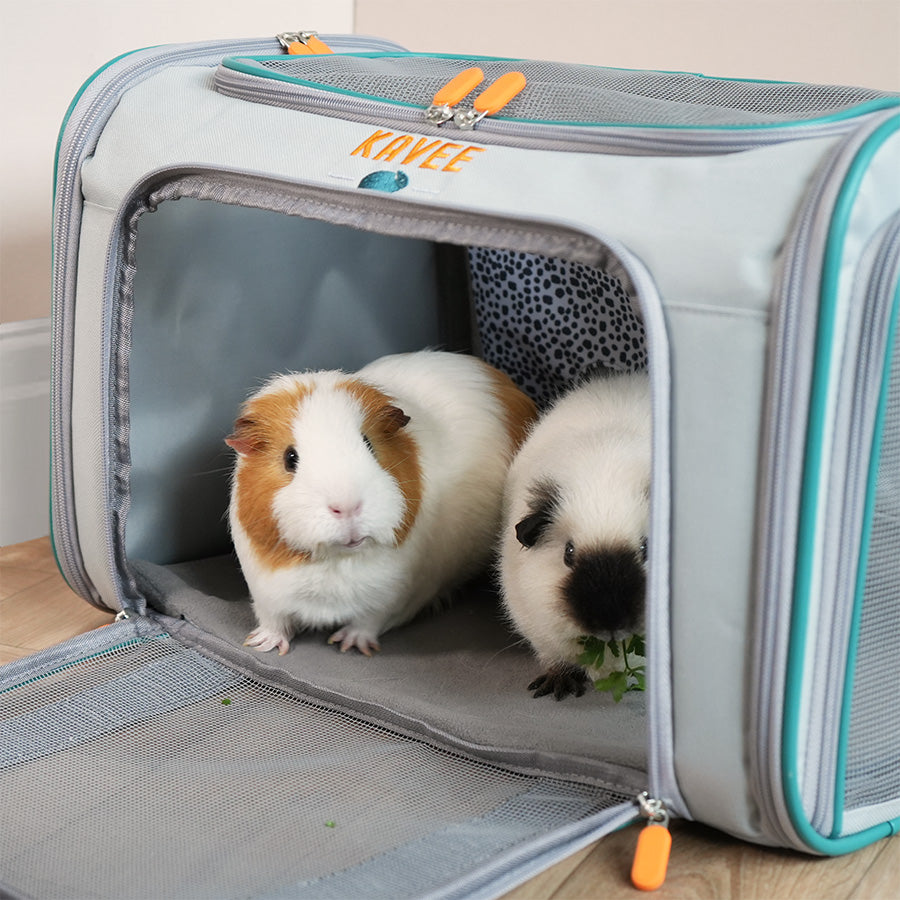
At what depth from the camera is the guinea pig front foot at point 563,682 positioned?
1.57m

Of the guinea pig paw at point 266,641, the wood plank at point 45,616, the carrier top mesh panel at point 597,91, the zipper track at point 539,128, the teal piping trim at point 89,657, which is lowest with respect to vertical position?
the wood plank at point 45,616

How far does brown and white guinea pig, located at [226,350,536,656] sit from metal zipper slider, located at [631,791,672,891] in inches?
20.6

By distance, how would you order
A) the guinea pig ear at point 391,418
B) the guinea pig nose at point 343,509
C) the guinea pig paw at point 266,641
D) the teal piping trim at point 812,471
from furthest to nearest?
the guinea pig paw at point 266,641 < the guinea pig ear at point 391,418 < the guinea pig nose at point 343,509 < the teal piping trim at point 812,471

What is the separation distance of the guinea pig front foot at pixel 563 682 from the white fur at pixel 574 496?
0.01 metres

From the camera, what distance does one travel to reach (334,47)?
78.5 inches

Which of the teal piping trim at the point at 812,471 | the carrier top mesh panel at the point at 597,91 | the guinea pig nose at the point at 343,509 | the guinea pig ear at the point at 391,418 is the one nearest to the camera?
the teal piping trim at the point at 812,471

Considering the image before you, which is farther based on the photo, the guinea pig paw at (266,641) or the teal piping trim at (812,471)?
the guinea pig paw at (266,641)

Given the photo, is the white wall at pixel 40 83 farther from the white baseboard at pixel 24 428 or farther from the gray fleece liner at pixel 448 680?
the gray fleece liner at pixel 448 680

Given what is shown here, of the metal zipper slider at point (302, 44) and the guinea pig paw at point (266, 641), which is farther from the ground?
the metal zipper slider at point (302, 44)

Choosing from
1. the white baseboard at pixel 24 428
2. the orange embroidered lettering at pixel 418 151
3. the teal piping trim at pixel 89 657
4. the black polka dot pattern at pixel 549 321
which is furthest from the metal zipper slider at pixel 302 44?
the teal piping trim at pixel 89 657

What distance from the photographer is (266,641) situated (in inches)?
68.7

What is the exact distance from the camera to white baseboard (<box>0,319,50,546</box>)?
2.31 m

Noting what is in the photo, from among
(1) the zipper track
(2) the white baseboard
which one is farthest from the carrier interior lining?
(2) the white baseboard

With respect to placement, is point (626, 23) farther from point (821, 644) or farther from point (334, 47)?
point (821, 644)
